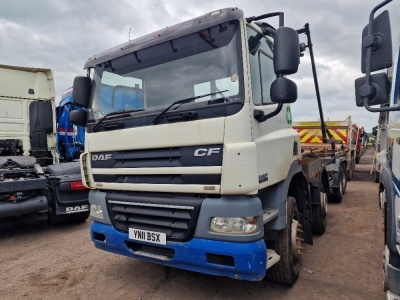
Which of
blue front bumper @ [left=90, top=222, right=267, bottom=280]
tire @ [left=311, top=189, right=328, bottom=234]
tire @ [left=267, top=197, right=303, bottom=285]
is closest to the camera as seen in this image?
blue front bumper @ [left=90, top=222, right=267, bottom=280]

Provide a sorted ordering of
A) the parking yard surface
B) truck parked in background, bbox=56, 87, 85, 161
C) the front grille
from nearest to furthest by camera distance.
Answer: the front grille, the parking yard surface, truck parked in background, bbox=56, 87, 85, 161

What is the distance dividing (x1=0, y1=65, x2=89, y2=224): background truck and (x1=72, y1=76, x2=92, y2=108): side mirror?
225 centimetres

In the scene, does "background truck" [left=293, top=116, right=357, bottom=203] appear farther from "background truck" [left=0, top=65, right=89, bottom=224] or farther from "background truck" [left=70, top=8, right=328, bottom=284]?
"background truck" [left=0, top=65, right=89, bottom=224]

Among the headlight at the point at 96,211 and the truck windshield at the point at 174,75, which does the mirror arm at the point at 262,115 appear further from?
the headlight at the point at 96,211

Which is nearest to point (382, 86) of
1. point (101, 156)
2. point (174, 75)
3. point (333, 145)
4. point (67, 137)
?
point (174, 75)

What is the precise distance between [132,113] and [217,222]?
137cm

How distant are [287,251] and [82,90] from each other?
2.79 m

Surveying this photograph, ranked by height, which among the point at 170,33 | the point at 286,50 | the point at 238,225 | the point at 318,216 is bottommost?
the point at 318,216

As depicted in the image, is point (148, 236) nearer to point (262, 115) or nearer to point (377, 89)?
point (262, 115)

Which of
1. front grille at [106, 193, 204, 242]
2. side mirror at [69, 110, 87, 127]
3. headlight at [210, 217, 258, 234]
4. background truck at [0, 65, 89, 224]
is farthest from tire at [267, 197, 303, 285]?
background truck at [0, 65, 89, 224]

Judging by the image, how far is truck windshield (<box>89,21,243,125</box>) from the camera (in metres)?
2.61

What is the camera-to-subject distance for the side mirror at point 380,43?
6.83ft

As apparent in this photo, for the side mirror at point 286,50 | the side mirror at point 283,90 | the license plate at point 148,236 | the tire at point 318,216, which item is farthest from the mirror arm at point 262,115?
the tire at point 318,216

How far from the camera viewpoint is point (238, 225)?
2.49m
